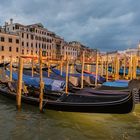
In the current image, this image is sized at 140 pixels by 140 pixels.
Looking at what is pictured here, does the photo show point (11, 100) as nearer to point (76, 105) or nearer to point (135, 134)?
point (76, 105)

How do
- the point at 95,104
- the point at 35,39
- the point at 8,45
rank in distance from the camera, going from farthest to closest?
the point at 35,39 < the point at 8,45 < the point at 95,104

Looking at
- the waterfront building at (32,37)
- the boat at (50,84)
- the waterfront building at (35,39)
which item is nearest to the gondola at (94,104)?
the boat at (50,84)

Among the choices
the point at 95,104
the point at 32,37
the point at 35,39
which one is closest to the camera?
the point at 95,104

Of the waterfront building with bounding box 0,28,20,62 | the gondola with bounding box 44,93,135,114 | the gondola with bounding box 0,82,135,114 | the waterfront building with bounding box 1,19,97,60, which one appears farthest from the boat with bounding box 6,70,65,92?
the waterfront building with bounding box 0,28,20,62

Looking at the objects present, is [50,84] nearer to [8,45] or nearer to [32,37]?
[8,45]

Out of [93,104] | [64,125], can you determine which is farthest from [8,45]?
[64,125]

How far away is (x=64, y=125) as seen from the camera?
854cm

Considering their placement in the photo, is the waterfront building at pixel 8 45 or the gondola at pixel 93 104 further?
the waterfront building at pixel 8 45

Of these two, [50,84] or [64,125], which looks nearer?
[64,125]

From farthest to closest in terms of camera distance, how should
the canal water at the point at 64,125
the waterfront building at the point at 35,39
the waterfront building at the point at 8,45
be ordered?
1. the waterfront building at the point at 35,39
2. the waterfront building at the point at 8,45
3. the canal water at the point at 64,125

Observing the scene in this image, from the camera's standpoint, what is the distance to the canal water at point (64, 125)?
7.43 m

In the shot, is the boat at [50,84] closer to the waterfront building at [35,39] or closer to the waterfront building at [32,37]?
the waterfront building at [35,39]

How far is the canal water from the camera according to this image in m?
7.43

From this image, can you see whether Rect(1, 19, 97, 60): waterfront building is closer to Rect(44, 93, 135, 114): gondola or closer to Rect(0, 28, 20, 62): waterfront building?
Rect(0, 28, 20, 62): waterfront building
